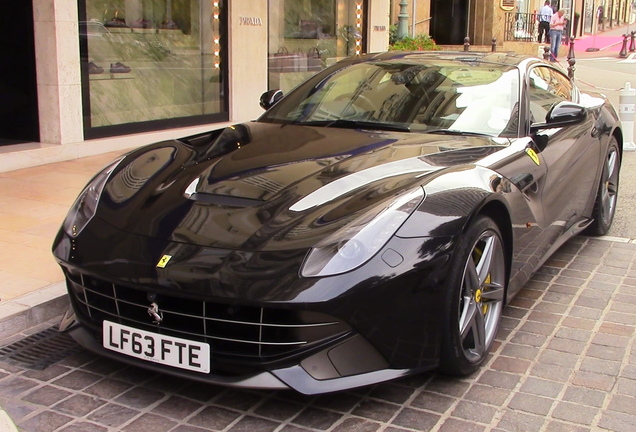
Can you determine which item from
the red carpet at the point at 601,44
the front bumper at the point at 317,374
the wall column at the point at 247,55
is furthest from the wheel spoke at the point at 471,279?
the red carpet at the point at 601,44

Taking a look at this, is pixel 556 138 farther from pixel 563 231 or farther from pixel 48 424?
pixel 48 424

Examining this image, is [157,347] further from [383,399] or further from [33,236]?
[33,236]

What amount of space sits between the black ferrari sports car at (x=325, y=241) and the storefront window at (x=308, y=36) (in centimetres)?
810

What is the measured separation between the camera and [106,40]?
30.1ft

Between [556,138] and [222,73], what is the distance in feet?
23.8

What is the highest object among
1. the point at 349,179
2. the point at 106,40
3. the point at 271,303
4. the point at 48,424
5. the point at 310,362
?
the point at 106,40

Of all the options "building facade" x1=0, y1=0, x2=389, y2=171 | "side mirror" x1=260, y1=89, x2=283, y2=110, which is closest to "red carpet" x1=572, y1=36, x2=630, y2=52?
"building facade" x1=0, y1=0, x2=389, y2=171

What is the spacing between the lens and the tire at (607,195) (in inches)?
228

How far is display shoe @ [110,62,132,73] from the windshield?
5051 millimetres

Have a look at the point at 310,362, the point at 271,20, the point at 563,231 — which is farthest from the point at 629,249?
the point at 271,20

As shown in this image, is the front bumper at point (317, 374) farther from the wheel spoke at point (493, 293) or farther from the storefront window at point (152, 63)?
the storefront window at point (152, 63)

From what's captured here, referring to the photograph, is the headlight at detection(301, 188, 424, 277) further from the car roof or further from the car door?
the car roof

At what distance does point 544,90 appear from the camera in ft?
16.3

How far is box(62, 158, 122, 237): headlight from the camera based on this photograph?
3.51 meters
